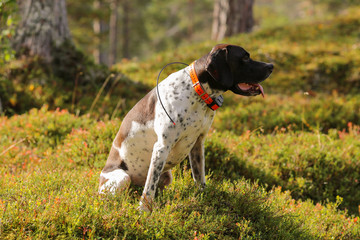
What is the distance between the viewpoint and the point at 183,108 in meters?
3.12

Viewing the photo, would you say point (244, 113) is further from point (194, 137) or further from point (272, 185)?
point (194, 137)

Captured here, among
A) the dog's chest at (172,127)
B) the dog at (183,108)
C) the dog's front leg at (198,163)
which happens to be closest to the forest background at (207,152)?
the dog's front leg at (198,163)

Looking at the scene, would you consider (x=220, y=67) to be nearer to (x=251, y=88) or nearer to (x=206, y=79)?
(x=206, y=79)

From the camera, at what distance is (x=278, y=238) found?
3229 millimetres

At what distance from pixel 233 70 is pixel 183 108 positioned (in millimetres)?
621

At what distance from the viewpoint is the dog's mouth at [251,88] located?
3.23 metres

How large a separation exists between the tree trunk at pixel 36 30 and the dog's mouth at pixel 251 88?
5163mm

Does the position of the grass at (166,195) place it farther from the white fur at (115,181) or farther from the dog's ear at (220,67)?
the dog's ear at (220,67)

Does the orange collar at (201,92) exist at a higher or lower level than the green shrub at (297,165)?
higher

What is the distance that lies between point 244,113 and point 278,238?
3748 mm

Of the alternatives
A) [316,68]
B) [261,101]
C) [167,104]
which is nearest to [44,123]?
[167,104]

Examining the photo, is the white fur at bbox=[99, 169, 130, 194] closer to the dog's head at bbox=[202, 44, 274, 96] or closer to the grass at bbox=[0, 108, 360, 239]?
the grass at bbox=[0, 108, 360, 239]

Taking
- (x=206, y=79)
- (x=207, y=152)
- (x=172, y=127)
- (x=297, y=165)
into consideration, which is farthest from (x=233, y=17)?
(x=172, y=127)

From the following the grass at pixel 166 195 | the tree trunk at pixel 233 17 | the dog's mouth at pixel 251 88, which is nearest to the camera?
the grass at pixel 166 195
